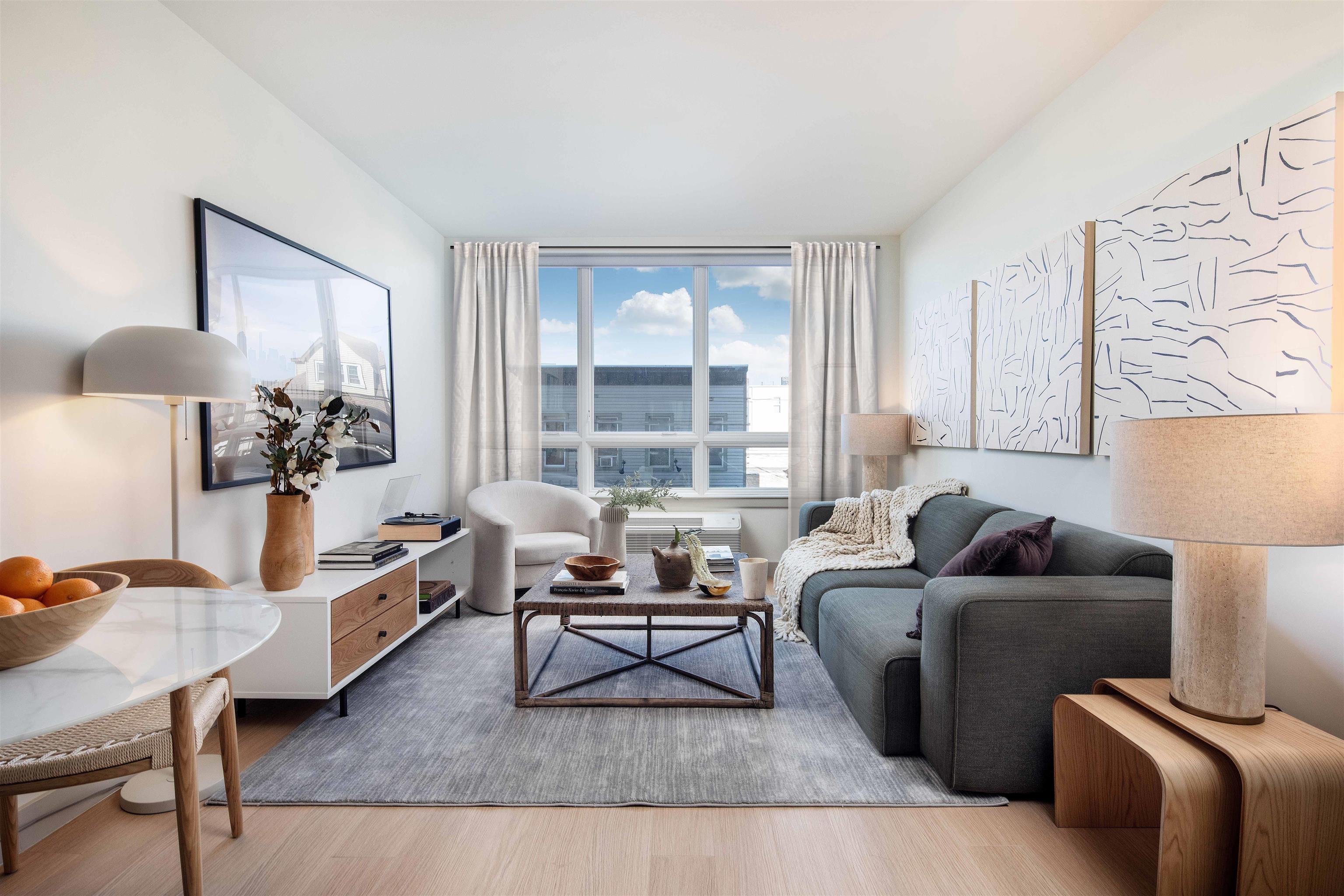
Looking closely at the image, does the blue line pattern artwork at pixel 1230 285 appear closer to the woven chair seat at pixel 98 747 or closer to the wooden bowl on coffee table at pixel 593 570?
the wooden bowl on coffee table at pixel 593 570

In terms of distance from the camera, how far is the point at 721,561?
9.68ft

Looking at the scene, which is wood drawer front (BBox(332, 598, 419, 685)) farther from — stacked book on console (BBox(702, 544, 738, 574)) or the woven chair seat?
stacked book on console (BBox(702, 544, 738, 574))

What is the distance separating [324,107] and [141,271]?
1.21 m

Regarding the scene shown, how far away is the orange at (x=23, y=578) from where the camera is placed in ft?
3.49

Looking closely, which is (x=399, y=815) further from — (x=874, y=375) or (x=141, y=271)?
(x=874, y=375)

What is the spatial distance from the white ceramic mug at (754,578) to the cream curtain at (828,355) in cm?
223

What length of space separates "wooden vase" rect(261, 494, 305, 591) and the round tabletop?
0.95 m

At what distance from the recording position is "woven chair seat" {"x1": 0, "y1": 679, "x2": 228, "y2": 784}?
50.6 inches

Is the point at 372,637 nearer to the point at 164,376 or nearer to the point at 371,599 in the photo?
the point at 371,599

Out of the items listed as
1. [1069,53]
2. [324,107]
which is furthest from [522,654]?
[1069,53]

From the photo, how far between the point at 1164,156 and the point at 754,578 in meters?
2.02

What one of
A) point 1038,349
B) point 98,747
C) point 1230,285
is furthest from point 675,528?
point 1230,285

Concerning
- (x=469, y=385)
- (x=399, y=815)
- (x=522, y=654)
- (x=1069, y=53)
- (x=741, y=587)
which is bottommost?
(x=399, y=815)

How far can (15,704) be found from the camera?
0.90 meters
